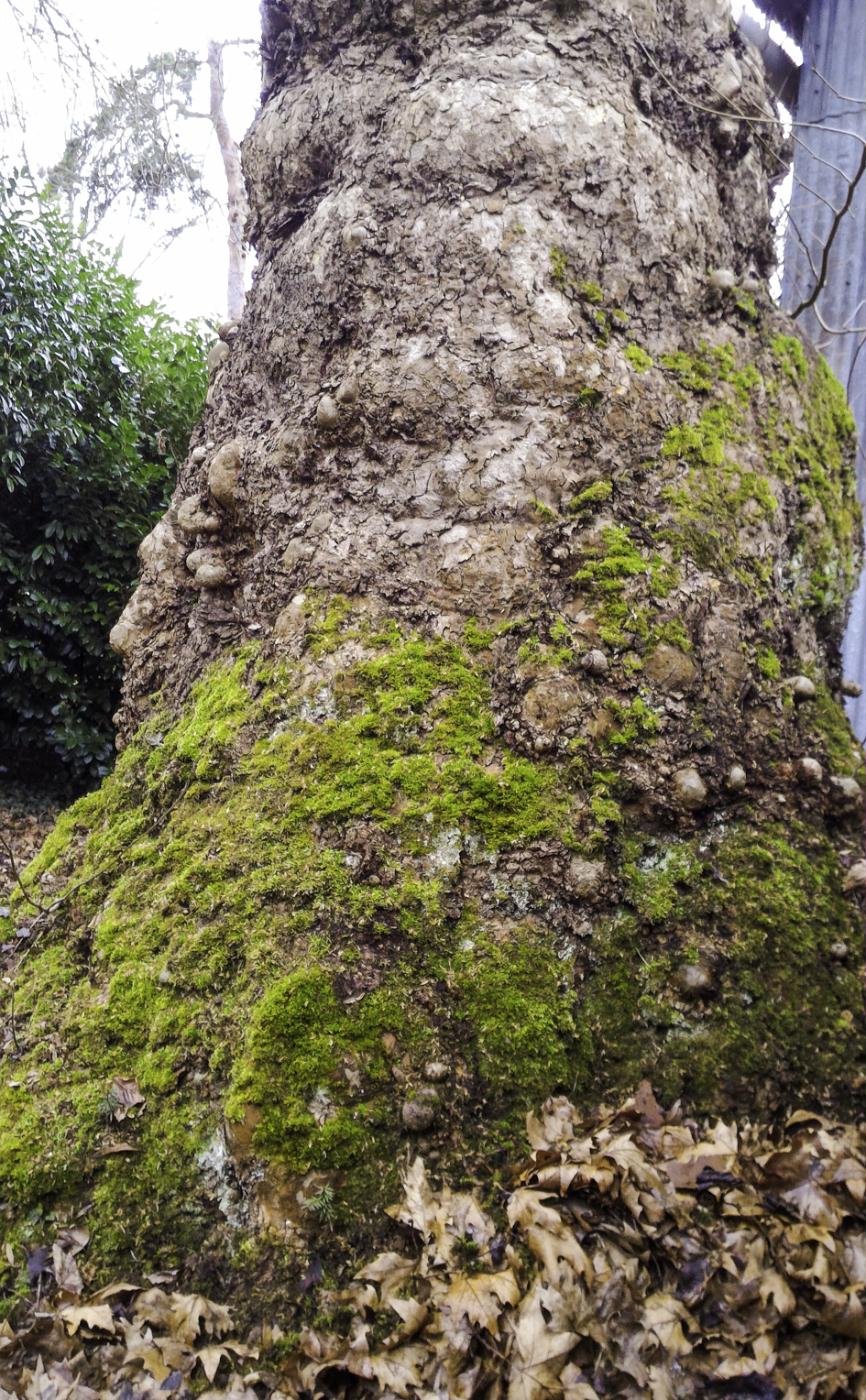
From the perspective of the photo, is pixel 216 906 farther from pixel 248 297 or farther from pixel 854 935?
pixel 248 297

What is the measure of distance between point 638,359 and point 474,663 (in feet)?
3.98

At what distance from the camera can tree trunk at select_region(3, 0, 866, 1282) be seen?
1897mm

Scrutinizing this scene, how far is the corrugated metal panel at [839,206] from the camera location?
200 inches

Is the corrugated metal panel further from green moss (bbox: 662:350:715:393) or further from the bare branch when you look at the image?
green moss (bbox: 662:350:715:393)

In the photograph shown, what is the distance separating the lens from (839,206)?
516 centimetres

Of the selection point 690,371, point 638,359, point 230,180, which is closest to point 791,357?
point 690,371

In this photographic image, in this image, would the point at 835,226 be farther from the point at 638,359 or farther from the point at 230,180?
the point at 230,180

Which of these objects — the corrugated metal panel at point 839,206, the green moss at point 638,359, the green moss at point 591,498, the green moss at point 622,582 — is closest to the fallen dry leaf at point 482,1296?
the green moss at point 622,582

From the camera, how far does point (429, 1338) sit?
1.54 metres

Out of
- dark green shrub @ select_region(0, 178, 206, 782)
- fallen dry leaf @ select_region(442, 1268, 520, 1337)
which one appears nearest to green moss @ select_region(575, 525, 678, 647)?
fallen dry leaf @ select_region(442, 1268, 520, 1337)

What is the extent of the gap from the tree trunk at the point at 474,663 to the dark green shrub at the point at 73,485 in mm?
3083

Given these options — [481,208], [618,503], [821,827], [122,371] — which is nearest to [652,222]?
[481,208]

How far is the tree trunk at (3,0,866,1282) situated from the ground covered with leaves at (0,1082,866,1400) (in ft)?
0.43

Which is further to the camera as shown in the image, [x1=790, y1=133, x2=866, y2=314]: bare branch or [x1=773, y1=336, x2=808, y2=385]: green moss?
[x1=773, y1=336, x2=808, y2=385]: green moss
